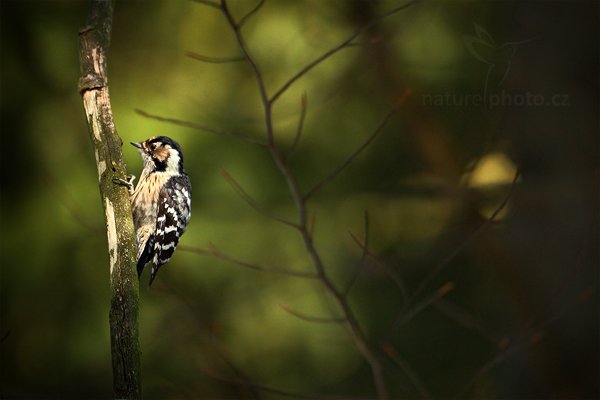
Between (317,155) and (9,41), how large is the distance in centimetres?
254

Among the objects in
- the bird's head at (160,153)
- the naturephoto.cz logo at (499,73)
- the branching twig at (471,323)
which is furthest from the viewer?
the naturephoto.cz logo at (499,73)

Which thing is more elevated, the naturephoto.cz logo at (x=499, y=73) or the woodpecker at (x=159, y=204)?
the naturephoto.cz logo at (x=499, y=73)

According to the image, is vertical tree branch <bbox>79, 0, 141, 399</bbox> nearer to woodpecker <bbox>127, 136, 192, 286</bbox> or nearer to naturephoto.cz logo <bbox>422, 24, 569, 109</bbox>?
woodpecker <bbox>127, 136, 192, 286</bbox>

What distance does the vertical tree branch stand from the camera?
74.9 inches

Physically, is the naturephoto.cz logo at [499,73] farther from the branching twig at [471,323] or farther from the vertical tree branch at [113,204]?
the vertical tree branch at [113,204]

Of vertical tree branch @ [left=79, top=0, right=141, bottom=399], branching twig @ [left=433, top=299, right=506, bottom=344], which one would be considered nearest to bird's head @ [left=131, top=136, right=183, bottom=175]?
vertical tree branch @ [left=79, top=0, right=141, bottom=399]

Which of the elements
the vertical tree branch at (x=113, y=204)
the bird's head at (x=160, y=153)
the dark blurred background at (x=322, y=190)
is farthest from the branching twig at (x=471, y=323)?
the vertical tree branch at (x=113, y=204)

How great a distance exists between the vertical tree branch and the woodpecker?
2.75 ft

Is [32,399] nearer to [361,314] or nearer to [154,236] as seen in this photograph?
[154,236]

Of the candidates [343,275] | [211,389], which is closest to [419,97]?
[343,275]

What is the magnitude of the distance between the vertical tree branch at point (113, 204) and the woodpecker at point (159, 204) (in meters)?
0.84

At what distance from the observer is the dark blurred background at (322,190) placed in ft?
16.9

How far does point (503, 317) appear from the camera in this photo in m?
5.78

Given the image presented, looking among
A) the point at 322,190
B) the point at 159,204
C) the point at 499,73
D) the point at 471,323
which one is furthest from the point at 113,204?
the point at 322,190
